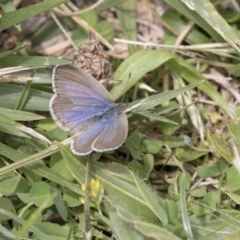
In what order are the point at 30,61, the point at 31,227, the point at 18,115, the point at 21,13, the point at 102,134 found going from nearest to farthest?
the point at 31,227 → the point at 102,134 → the point at 18,115 → the point at 21,13 → the point at 30,61

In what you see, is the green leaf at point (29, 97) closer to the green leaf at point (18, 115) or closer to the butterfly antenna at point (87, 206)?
the green leaf at point (18, 115)

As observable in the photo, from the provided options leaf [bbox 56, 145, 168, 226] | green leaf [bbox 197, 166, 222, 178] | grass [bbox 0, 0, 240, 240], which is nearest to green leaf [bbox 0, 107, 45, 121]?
grass [bbox 0, 0, 240, 240]

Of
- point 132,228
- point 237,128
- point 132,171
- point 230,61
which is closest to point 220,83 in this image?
point 230,61

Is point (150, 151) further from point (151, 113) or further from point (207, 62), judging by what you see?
point (207, 62)

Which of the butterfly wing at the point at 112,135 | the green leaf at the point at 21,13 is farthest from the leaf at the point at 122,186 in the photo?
the green leaf at the point at 21,13

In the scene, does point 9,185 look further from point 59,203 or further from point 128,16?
point 128,16

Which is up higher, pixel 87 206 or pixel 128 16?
pixel 128 16

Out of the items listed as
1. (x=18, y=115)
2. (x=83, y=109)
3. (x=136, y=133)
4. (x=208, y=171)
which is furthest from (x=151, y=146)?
(x=18, y=115)
